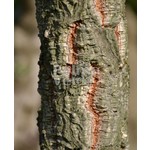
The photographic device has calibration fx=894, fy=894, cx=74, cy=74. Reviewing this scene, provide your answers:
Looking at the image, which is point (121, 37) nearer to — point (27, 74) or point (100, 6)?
point (100, 6)

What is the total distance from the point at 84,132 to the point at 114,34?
0.25 meters

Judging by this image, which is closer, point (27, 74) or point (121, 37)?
point (121, 37)

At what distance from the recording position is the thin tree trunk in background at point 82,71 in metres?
2.18

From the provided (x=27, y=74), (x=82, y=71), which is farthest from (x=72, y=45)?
(x=27, y=74)

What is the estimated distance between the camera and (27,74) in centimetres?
552

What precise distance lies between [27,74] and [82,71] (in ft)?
11.0

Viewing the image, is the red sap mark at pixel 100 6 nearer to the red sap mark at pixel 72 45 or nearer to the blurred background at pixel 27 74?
the red sap mark at pixel 72 45

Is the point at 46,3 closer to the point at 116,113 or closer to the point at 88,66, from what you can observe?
the point at 88,66

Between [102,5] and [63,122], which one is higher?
[102,5]

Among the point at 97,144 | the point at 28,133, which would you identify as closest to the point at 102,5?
the point at 97,144

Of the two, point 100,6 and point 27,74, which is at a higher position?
point 100,6

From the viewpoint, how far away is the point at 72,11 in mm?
2172

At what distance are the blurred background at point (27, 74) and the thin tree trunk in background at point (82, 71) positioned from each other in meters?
3.04

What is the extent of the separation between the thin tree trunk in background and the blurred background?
9.97 feet
